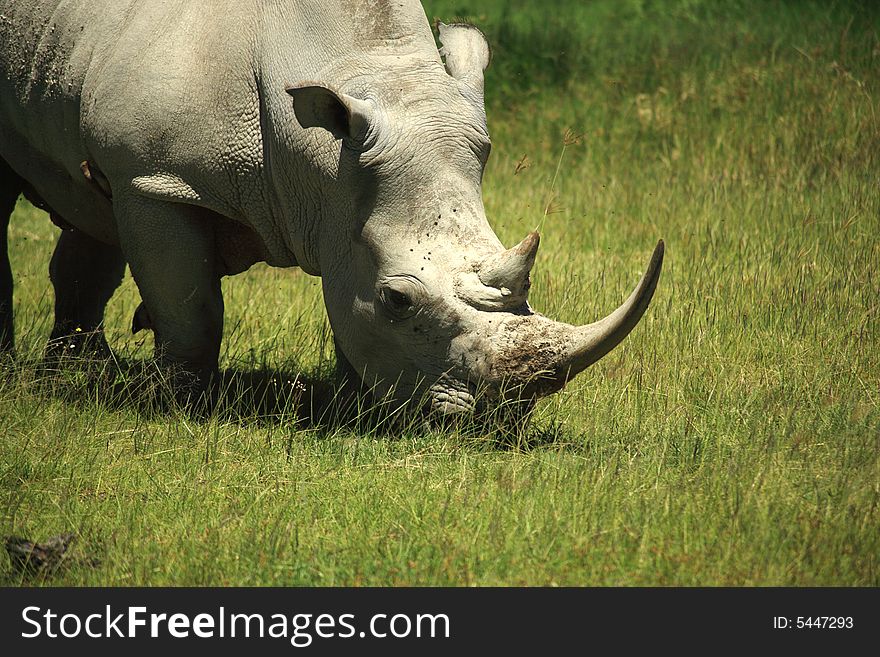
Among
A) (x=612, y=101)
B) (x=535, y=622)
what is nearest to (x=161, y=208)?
(x=535, y=622)

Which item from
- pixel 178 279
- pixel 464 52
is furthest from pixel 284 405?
pixel 464 52

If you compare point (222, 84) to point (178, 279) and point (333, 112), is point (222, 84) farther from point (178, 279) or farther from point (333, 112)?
→ point (178, 279)

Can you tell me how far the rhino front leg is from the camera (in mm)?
5750

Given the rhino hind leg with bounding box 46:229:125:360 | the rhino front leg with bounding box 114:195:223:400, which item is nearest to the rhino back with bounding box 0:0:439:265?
the rhino front leg with bounding box 114:195:223:400

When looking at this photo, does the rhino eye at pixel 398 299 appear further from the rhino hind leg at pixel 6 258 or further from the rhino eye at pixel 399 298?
the rhino hind leg at pixel 6 258

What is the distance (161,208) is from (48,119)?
3.00ft

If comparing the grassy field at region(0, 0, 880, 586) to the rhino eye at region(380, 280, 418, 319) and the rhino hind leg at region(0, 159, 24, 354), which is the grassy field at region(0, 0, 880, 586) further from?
the rhino eye at region(380, 280, 418, 319)

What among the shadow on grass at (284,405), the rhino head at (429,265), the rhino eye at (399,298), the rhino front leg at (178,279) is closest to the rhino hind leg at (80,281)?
the shadow on grass at (284,405)

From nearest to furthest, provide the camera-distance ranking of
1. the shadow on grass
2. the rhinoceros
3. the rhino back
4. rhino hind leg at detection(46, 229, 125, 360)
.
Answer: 1. the rhinoceros
2. the shadow on grass
3. the rhino back
4. rhino hind leg at detection(46, 229, 125, 360)

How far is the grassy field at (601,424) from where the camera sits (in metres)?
4.31

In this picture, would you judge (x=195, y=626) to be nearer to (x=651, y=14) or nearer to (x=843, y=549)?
(x=843, y=549)

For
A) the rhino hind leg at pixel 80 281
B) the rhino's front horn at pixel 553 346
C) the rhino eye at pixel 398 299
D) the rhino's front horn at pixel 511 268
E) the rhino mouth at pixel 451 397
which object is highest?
the rhino's front horn at pixel 511 268

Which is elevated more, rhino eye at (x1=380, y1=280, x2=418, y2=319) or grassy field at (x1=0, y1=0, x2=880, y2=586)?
rhino eye at (x1=380, y1=280, x2=418, y2=319)

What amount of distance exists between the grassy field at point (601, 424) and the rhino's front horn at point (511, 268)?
614mm
